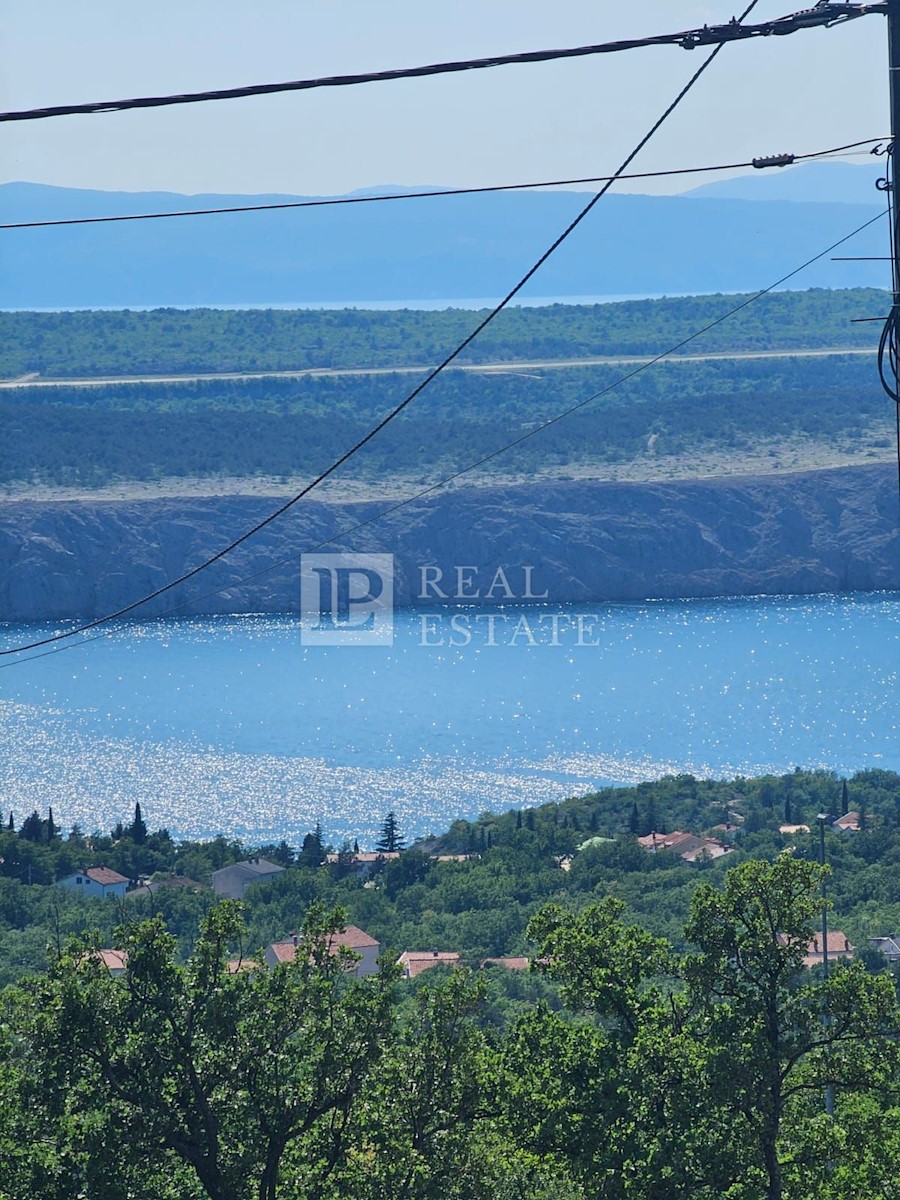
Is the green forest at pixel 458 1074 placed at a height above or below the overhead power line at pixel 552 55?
below

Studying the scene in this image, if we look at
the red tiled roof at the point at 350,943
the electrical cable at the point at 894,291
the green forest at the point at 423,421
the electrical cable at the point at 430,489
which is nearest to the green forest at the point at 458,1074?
the electrical cable at the point at 430,489

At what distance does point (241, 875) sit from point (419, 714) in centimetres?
1859

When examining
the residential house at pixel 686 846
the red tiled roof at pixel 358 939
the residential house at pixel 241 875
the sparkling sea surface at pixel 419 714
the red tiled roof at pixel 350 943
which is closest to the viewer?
the red tiled roof at pixel 350 943

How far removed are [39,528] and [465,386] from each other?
29.0 meters

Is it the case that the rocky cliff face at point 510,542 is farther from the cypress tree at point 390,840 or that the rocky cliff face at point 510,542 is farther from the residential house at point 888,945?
the residential house at point 888,945

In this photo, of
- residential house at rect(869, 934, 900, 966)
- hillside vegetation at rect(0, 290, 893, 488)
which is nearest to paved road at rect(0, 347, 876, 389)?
hillside vegetation at rect(0, 290, 893, 488)

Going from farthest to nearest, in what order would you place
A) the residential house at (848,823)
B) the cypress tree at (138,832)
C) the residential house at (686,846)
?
1. the cypress tree at (138,832)
2. the residential house at (848,823)
3. the residential house at (686,846)

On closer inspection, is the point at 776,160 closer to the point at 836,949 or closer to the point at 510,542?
the point at 836,949

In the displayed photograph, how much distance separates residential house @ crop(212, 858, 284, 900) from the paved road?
218ft

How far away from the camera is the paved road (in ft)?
315

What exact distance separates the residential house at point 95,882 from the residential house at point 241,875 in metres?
1.58

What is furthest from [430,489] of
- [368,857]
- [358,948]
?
[358,948]

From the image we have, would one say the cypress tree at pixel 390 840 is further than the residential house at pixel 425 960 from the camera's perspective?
Yes

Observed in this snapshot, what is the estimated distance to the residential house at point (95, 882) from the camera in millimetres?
30156
